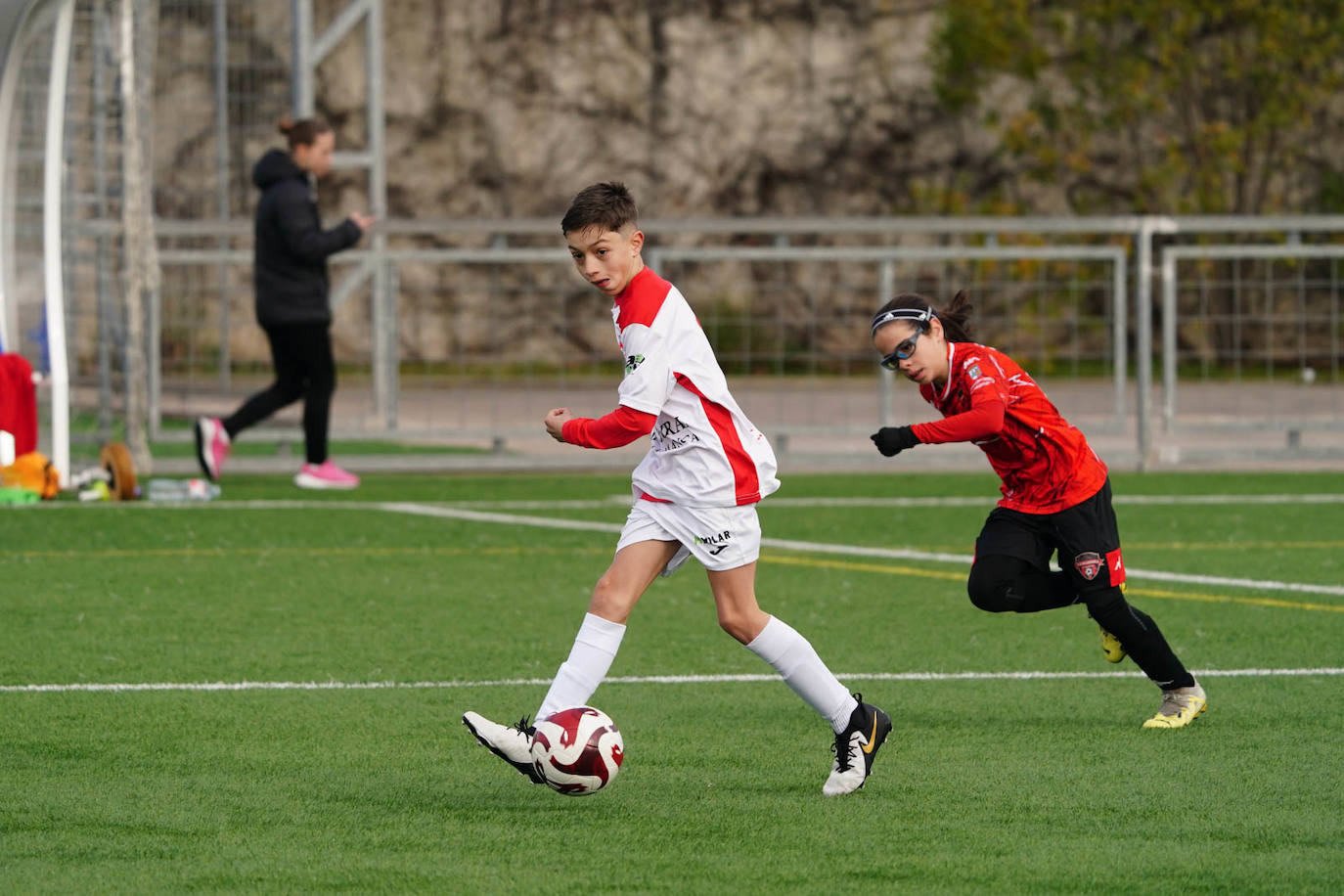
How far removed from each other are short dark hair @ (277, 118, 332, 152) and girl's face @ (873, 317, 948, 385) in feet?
23.1

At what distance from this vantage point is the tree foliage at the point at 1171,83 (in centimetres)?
2736

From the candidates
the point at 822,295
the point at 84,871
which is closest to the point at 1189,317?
the point at 822,295

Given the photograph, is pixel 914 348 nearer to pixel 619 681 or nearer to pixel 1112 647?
pixel 1112 647

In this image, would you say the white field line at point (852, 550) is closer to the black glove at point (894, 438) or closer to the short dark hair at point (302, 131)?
A: the short dark hair at point (302, 131)

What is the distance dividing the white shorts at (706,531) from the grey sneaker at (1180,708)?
4.95 feet

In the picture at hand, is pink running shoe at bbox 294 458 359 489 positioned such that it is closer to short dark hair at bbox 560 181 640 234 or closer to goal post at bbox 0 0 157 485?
goal post at bbox 0 0 157 485

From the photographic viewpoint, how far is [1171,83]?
27844mm

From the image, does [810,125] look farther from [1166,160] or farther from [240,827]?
[240,827]

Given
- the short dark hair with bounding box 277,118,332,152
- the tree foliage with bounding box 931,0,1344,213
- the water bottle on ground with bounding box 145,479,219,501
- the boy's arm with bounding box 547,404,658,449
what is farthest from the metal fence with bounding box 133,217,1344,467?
the tree foliage with bounding box 931,0,1344,213

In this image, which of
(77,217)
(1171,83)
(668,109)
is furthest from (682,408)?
(668,109)

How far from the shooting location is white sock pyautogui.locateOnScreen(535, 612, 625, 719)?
5074 mm

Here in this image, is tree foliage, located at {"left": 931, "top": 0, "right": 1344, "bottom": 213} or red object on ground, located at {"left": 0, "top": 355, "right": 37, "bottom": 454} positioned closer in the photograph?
red object on ground, located at {"left": 0, "top": 355, "right": 37, "bottom": 454}

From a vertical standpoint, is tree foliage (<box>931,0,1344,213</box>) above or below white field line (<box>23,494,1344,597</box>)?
above

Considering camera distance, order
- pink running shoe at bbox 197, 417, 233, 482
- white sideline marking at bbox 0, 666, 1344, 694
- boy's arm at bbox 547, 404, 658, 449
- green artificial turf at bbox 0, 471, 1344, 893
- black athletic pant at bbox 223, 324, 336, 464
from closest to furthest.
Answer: green artificial turf at bbox 0, 471, 1344, 893, boy's arm at bbox 547, 404, 658, 449, white sideline marking at bbox 0, 666, 1344, 694, pink running shoe at bbox 197, 417, 233, 482, black athletic pant at bbox 223, 324, 336, 464
